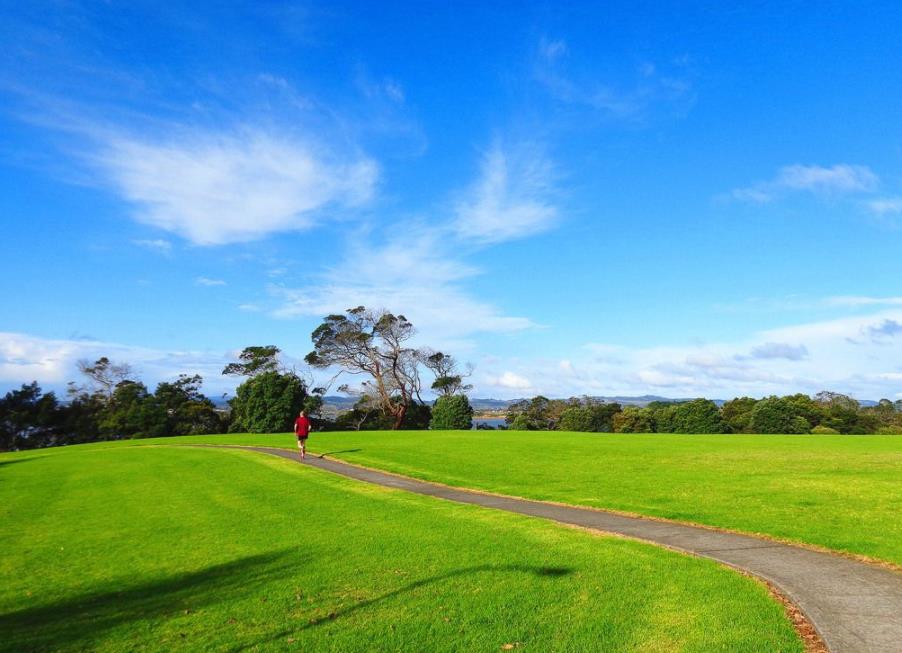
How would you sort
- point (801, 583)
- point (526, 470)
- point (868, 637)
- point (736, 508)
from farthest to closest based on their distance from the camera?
point (526, 470)
point (736, 508)
point (801, 583)
point (868, 637)

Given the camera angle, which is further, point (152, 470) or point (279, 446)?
point (279, 446)

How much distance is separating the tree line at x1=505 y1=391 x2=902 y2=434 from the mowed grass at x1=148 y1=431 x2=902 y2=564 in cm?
2468

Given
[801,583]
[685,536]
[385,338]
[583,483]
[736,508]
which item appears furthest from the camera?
[385,338]

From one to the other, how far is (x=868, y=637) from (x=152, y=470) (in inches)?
977

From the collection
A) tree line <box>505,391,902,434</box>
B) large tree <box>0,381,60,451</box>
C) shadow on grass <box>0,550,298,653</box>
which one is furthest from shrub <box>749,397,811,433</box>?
large tree <box>0,381,60,451</box>

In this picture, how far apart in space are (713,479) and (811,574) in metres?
11.5

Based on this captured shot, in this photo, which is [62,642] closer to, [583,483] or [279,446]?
[583,483]

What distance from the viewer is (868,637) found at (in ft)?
19.7

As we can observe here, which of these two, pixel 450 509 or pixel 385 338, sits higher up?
pixel 385 338

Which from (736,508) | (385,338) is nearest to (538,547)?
(736,508)

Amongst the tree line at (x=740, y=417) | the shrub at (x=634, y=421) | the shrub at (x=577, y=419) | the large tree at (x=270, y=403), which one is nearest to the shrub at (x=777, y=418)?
the tree line at (x=740, y=417)

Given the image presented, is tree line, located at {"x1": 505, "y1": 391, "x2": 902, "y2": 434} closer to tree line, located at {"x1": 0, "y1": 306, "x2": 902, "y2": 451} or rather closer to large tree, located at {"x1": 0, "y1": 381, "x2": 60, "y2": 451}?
tree line, located at {"x1": 0, "y1": 306, "x2": 902, "y2": 451}

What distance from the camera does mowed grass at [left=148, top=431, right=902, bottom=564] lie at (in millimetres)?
11734

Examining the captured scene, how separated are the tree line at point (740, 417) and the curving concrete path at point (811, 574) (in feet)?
Answer: 164
